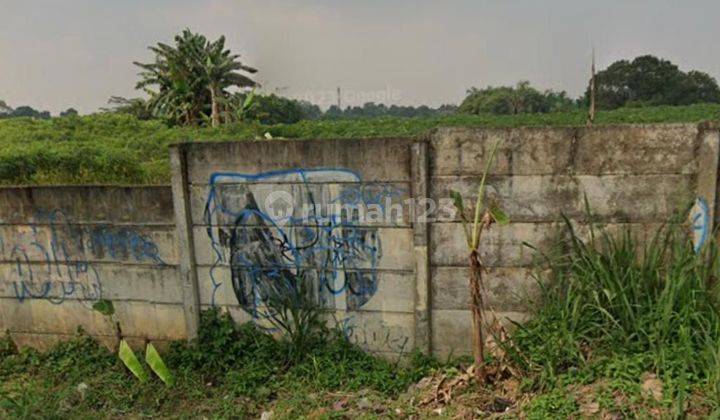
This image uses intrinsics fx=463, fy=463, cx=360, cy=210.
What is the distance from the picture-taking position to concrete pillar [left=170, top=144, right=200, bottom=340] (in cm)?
377

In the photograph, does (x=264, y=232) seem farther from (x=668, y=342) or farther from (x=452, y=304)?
(x=668, y=342)

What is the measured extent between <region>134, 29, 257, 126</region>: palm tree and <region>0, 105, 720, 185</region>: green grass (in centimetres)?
394

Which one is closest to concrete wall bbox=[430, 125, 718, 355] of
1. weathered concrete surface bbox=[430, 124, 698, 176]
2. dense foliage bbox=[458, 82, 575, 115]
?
weathered concrete surface bbox=[430, 124, 698, 176]

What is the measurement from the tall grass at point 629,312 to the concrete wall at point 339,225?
19cm

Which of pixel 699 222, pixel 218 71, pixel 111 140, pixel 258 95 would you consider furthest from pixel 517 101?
pixel 699 222

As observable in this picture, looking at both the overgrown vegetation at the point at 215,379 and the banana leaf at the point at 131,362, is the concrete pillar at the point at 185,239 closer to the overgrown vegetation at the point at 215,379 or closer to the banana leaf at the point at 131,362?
the overgrown vegetation at the point at 215,379

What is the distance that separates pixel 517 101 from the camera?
2032 inches

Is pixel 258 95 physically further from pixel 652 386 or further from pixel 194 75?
pixel 652 386

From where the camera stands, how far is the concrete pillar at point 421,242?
3441 millimetres

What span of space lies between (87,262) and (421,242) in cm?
298

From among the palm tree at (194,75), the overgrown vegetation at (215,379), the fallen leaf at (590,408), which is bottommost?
the overgrown vegetation at (215,379)

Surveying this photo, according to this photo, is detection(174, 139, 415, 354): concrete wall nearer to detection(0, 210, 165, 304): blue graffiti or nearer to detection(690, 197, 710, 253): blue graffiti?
detection(0, 210, 165, 304): blue graffiti

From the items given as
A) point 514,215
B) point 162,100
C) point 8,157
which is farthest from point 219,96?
point 514,215

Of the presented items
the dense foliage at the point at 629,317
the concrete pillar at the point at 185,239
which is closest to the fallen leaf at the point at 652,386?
the dense foliage at the point at 629,317
